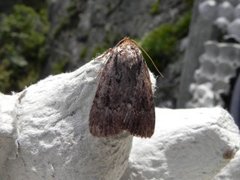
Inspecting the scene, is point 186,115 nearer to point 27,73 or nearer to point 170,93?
point 170,93

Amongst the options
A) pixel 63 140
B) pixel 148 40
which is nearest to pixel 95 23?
pixel 148 40

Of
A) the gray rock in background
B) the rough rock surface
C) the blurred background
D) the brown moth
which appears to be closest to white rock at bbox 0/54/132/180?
the brown moth

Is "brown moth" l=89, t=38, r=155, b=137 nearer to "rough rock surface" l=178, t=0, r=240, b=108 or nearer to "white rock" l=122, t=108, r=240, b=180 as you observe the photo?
"white rock" l=122, t=108, r=240, b=180

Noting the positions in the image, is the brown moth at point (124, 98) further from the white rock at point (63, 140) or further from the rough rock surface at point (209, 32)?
the rough rock surface at point (209, 32)

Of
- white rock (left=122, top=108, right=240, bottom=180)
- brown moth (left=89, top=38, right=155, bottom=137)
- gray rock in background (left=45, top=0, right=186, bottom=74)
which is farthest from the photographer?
gray rock in background (left=45, top=0, right=186, bottom=74)

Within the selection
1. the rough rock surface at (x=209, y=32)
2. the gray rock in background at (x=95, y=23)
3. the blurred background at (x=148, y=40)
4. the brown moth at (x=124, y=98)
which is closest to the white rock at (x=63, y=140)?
the brown moth at (x=124, y=98)
